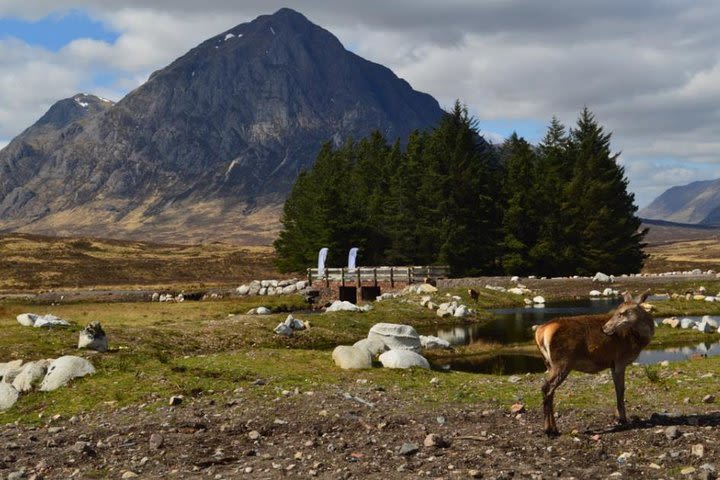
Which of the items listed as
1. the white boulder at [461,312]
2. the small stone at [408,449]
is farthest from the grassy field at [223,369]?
the white boulder at [461,312]

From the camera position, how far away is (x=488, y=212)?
82.6 m

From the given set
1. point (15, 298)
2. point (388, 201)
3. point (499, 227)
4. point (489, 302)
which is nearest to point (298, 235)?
point (388, 201)

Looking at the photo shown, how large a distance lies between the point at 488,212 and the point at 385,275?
55.7 feet

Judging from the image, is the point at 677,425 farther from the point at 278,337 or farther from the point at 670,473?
the point at 278,337

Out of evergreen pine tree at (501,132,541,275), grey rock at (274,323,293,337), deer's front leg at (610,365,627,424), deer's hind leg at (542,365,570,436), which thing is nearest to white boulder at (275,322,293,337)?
grey rock at (274,323,293,337)

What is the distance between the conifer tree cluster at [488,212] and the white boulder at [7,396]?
60.7 metres

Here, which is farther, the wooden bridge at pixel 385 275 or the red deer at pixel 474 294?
the wooden bridge at pixel 385 275

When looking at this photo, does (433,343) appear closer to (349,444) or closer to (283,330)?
(283,330)

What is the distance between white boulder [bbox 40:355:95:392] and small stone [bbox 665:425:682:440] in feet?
57.9

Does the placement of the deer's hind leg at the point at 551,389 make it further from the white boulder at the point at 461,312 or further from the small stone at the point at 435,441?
the white boulder at the point at 461,312

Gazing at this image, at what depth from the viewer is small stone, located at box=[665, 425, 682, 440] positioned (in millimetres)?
14289

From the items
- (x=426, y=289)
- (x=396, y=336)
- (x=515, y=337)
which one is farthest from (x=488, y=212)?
(x=396, y=336)

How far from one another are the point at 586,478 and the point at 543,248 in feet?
222

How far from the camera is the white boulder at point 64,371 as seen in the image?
71.7 ft
